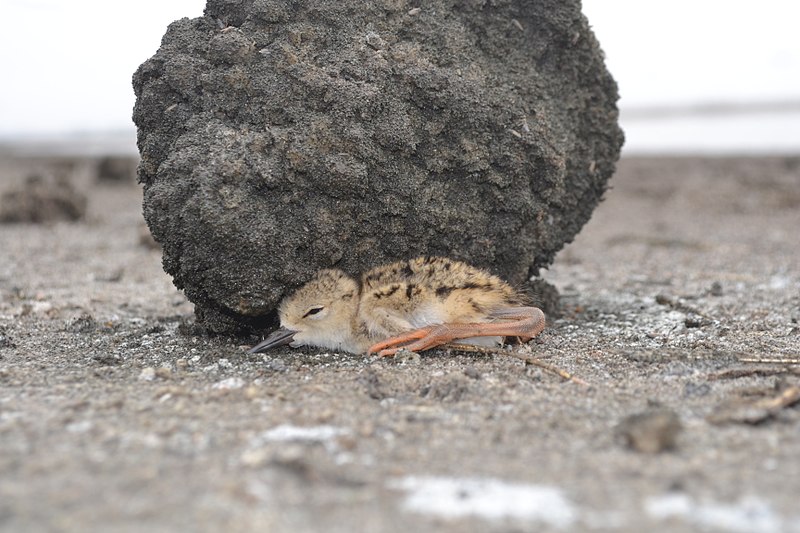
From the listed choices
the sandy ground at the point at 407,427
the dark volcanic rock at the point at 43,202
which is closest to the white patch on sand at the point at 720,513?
the sandy ground at the point at 407,427

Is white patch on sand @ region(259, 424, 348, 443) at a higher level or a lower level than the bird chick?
lower

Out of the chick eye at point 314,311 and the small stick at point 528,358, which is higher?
the chick eye at point 314,311

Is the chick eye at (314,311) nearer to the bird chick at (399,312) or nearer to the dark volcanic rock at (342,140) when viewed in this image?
the bird chick at (399,312)

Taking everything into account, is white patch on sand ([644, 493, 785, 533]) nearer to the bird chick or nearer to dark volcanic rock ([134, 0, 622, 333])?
the bird chick

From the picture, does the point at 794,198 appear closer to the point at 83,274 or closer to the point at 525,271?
the point at 525,271

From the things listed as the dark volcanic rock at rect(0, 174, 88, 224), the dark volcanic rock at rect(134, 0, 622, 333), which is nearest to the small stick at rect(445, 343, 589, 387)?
the dark volcanic rock at rect(134, 0, 622, 333)
